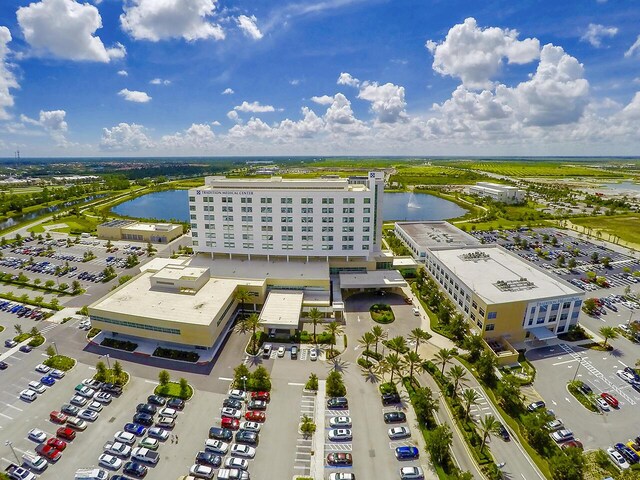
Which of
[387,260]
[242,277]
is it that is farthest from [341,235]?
[242,277]

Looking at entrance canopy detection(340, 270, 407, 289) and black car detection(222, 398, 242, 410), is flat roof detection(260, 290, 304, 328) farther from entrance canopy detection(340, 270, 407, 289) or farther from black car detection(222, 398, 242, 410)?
black car detection(222, 398, 242, 410)

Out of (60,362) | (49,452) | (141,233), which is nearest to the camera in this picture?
(49,452)

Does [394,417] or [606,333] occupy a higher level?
[606,333]

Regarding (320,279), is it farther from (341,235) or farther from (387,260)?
(387,260)

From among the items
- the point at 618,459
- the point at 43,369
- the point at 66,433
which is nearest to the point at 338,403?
the point at 618,459

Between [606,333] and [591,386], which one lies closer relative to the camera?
[591,386]

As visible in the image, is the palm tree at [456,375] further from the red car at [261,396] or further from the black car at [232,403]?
the black car at [232,403]

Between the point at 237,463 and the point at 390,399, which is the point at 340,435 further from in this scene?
the point at 237,463

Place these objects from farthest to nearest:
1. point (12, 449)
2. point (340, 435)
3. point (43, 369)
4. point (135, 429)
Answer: point (43, 369), point (135, 429), point (340, 435), point (12, 449)
